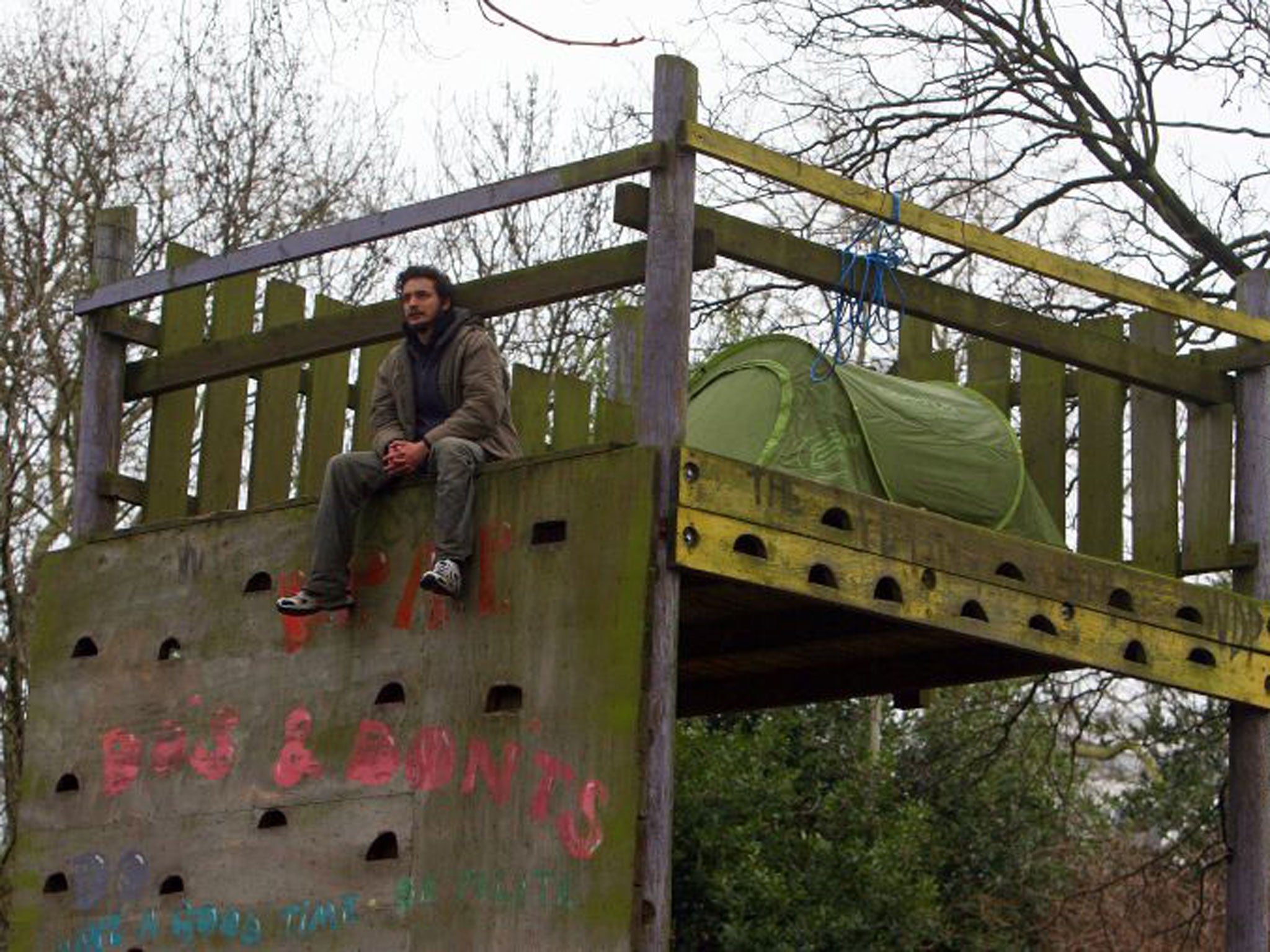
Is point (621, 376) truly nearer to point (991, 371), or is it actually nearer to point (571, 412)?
point (571, 412)

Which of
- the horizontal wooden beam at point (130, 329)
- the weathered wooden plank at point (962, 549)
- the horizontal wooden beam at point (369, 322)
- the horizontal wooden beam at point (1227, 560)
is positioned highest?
the horizontal wooden beam at point (130, 329)

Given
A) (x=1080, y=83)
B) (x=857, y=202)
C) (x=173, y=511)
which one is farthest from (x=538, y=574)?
(x=1080, y=83)

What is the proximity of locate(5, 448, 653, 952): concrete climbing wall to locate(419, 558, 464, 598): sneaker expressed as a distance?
12 cm

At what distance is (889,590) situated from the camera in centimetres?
863

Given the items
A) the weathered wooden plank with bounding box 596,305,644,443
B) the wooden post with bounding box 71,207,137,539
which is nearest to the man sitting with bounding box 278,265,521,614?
the weathered wooden plank with bounding box 596,305,644,443

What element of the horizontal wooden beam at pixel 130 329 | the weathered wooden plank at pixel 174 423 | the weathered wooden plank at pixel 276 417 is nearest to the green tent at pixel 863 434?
the weathered wooden plank at pixel 276 417

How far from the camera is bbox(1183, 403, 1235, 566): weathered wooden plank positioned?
402 inches

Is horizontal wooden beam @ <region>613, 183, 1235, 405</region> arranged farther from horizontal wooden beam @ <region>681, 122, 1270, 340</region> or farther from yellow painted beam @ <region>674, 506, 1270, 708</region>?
yellow painted beam @ <region>674, 506, 1270, 708</region>

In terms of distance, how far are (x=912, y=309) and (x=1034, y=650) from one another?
1394 mm

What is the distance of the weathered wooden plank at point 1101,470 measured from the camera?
1004 centimetres

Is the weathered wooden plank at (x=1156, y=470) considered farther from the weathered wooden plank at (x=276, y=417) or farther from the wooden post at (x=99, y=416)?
the wooden post at (x=99, y=416)

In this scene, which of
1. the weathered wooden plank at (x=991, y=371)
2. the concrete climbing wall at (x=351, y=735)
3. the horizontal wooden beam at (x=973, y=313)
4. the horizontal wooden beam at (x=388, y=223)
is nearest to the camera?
the concrete climbing wall at (x=351, y=735)

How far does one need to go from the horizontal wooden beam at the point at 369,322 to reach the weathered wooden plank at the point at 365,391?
42 centimetres

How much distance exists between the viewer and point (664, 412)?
7.94 m
